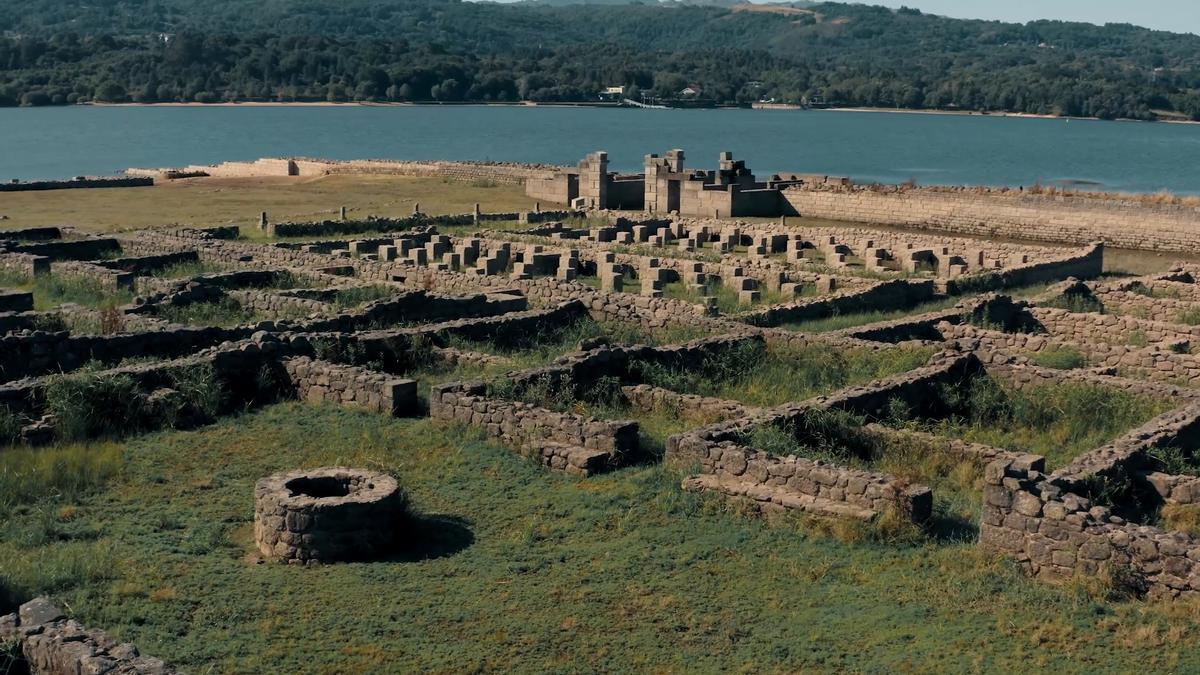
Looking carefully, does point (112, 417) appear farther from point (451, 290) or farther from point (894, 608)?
point (451, 290)

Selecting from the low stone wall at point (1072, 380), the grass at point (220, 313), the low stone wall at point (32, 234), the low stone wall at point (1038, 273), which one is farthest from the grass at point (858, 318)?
the low stone wall at point (32, 234)

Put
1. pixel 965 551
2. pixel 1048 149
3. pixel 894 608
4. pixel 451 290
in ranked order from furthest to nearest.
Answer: pixel 1048 149
pixel 451 290
pixel 965 551
pixel 894 608

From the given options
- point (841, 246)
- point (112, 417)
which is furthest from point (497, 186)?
point (112, 417)

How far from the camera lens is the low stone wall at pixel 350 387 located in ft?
54.2

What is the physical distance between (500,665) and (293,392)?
832 centimetres

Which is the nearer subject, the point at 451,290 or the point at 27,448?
the point at 27,448

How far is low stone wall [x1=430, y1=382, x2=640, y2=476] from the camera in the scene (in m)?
14.4

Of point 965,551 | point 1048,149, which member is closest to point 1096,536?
point 965,551

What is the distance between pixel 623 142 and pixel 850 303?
344 feet

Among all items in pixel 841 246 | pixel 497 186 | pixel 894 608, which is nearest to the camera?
pixel 894 608

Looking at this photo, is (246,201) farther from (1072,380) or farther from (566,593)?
(566,593)

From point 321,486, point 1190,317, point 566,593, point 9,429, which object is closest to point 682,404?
point 321,486

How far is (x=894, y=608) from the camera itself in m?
10.8

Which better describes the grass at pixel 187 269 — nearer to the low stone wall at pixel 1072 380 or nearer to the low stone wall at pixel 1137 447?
the low stone wall at pixel 1072 380
